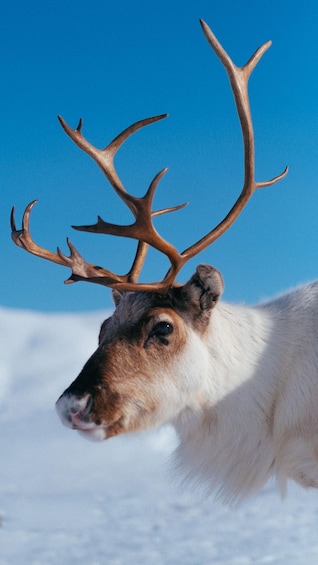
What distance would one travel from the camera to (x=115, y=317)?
557 cm

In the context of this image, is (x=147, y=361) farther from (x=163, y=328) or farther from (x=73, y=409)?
(x=73, y=409)

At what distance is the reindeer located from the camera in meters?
5.28

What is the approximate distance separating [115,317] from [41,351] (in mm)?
19970

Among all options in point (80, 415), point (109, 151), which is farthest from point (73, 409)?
point (109, 151)

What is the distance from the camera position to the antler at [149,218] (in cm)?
553

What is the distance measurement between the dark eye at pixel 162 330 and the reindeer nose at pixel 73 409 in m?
0.66

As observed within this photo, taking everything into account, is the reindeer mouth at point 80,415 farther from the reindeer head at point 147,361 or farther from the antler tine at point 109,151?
the antler tine at point 109,151

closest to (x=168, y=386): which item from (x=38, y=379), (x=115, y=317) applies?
(x=115, y=317)

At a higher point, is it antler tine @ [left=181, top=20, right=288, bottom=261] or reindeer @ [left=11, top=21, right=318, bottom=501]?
antler tine @ [left=181, top=20, right=288, bottom=261]

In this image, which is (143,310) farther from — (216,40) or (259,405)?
(216,40)

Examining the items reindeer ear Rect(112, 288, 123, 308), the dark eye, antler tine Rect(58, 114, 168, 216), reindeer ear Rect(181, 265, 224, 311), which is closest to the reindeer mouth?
the dark eye

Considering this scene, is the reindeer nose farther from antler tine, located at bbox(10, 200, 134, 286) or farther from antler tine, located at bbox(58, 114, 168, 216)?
antler tine, located at bbox(58, 114, 168, 216)

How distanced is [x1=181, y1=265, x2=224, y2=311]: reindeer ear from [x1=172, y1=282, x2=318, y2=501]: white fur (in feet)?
0.65

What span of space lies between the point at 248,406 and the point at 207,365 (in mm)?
442
